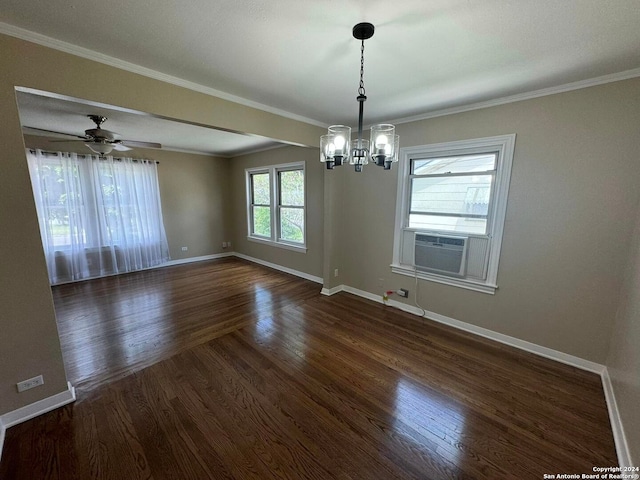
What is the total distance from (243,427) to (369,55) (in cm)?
272

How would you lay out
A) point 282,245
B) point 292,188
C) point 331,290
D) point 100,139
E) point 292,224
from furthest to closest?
point 282,245 < point 292,224 < point 292,188 < point 331,290 < point 100,139

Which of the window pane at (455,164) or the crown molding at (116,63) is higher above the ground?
the crown molding at (116,63)

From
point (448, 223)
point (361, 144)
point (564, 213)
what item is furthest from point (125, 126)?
point (564, 213)

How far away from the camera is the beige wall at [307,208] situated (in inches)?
174

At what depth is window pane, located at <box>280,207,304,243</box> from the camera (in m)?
4.91

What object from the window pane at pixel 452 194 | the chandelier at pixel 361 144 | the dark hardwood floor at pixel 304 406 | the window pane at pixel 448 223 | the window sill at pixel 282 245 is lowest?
the dark hardwood floor at pixel 304 406

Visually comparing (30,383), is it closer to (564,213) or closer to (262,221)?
(262,221)

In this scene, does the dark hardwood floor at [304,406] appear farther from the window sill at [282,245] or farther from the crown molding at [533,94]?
the crown molding at [533,94]

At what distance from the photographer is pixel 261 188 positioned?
5.66 meters

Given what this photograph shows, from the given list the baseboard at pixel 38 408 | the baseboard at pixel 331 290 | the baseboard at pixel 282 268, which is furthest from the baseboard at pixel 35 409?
the baseboard at pixel 282 268

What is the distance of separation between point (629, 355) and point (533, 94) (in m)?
2.22

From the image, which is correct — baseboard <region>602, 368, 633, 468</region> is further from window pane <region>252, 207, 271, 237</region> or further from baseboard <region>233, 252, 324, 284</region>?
window pane <region>252, 207, 271, 237</region>

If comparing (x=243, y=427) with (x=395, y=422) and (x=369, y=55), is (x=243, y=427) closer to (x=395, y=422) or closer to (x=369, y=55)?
(x=395, y=422)

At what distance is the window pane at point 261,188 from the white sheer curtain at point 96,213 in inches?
77.1
